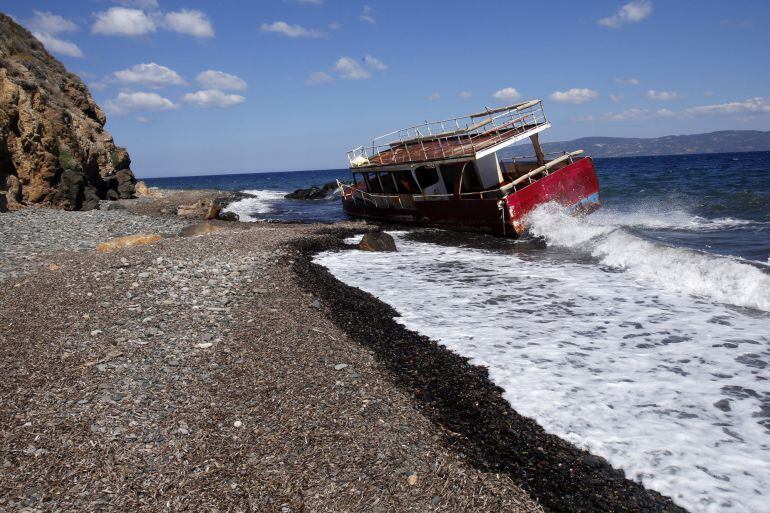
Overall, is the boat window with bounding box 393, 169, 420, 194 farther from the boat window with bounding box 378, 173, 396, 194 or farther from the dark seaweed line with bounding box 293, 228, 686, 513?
the dark seaweed line with bounding box 293, 228, 686, 513

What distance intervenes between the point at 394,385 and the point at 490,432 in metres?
1.54

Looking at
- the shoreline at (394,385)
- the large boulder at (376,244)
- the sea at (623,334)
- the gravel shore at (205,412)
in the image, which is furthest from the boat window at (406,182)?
the gravel shore at (205,412)

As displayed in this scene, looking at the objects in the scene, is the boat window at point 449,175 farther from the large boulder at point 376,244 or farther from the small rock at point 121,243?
the small rock at point 121,243

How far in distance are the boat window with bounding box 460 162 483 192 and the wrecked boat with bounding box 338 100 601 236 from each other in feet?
0.14

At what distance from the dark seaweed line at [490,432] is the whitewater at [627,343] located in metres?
0.23

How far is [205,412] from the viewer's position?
5957 mm

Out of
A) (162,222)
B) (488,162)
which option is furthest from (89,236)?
(488,162)

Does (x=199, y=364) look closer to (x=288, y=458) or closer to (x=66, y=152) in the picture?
(x=288, y=458)

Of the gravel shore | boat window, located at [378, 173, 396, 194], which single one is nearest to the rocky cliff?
boat window, located at [378, 173, 396, 194]

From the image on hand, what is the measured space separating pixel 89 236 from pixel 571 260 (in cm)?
1755

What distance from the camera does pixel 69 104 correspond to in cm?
4006

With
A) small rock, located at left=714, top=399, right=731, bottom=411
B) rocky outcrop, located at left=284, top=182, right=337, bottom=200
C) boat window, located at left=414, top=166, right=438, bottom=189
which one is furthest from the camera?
rocky outcrop, located at left=284, top=182, right=337, bottom=200

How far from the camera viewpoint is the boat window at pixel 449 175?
2158 cm

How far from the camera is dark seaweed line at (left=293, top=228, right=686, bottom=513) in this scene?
458 cm
